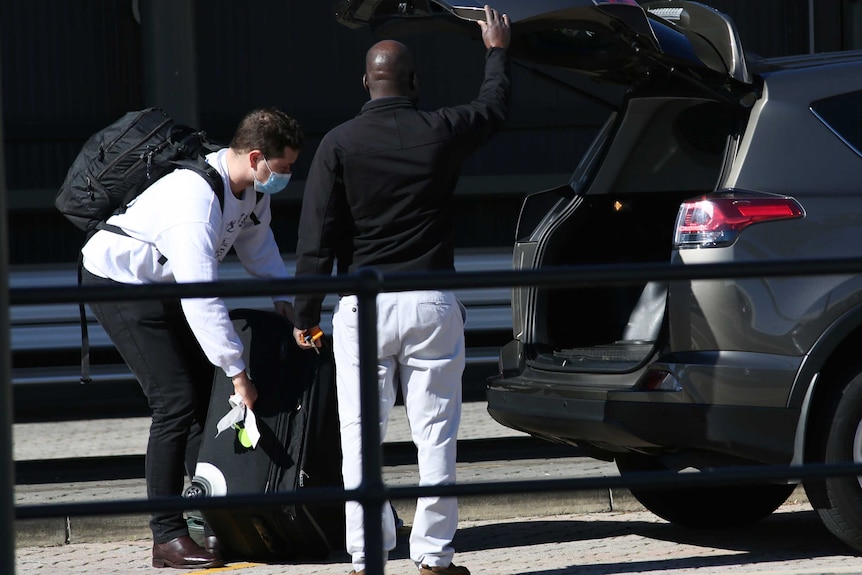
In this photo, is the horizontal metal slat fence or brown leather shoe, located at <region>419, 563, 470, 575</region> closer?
the horizontal metal slat fence

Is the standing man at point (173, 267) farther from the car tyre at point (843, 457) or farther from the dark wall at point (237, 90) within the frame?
the dark wall at point (237, 90)

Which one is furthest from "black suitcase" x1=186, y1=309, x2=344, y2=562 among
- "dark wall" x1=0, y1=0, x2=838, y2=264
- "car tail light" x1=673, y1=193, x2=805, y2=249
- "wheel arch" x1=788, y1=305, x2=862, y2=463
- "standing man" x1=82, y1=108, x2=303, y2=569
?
"dark wall" x1=0, y1=0, x2=838, y2=264

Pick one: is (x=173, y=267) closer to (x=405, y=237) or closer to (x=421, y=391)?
(x=405, y=237)

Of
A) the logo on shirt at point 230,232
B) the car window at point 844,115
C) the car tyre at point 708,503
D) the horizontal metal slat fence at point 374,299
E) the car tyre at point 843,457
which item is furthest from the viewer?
the car tyre at point 708,503

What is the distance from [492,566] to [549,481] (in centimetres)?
208

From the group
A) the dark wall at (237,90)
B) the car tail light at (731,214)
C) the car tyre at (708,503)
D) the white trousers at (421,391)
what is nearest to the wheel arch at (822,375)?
the car tail light at (731,214)

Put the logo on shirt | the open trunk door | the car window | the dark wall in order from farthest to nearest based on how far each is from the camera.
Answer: the dark wall
the logo on shirt
the car window
the open trunk door

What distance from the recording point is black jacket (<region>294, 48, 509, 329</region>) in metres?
4.45

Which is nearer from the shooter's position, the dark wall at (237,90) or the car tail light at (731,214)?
the car tail light at (731,214)

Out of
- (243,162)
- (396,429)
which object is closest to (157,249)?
(243,162)

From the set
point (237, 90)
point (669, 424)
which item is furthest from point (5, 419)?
point (237, 90)

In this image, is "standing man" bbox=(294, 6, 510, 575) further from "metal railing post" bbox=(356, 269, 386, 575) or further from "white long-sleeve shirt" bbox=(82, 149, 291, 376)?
"metal railing post" bbox=(356, 269, 386, 575)

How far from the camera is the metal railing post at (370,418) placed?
2.82m

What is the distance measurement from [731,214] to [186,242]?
190cm
